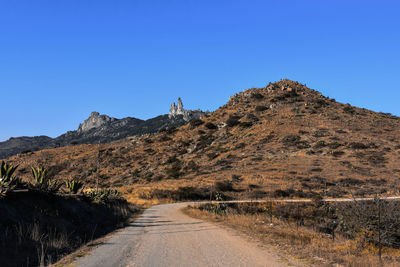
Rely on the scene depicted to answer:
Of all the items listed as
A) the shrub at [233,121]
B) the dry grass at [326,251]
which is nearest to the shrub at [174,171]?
the shrub at [233,121]

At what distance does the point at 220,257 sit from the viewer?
26.3 ft

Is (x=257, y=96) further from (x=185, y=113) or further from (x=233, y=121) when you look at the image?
(x=185, y=113)

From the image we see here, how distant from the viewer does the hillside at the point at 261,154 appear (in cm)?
4109

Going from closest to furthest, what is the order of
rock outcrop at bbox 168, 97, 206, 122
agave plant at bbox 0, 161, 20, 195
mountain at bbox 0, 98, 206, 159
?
agave plant at bbox 0, 161, 20, 195, mountain at bbox 0, 98, 206, 159, rock outcrop at bbox 168, 97, 206, 122

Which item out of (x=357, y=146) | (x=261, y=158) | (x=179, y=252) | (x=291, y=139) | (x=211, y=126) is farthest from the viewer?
(x=211, y=126)

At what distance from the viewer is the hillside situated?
41.1 m

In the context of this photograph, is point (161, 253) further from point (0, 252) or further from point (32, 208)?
point (32, 208)

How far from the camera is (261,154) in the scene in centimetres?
5722

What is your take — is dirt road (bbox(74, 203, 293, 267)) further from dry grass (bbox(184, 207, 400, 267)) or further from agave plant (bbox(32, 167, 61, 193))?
agave plant (bbox(32, 167, 61, 193))

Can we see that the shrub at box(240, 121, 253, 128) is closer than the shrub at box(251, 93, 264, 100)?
Yes

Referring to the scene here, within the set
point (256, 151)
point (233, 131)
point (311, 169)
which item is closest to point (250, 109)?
point (233, 131)

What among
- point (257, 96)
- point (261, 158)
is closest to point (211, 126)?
point (257, 96)

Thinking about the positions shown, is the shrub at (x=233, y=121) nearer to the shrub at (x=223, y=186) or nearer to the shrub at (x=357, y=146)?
the shrub at (x=357, y=146)

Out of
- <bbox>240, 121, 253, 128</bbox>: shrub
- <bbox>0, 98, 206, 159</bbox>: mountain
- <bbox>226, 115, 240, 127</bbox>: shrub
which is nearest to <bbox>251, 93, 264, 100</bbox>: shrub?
<bbox>226, 115, 240, 127</bbox>: shrub
